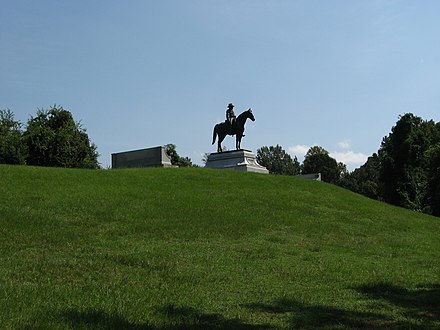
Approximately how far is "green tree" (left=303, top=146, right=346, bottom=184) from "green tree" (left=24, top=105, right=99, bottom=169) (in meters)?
59.7

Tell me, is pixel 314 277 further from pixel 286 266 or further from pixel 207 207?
pixel 207 207

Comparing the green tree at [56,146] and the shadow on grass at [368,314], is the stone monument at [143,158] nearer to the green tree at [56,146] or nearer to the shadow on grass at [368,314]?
the green tree at [56,146]

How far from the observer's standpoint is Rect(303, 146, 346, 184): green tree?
10681 centimetres

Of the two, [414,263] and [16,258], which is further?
[414,263]

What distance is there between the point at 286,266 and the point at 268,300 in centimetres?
321

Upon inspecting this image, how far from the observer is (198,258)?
12.1m

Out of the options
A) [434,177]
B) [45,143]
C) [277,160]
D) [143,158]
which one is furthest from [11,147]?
[277,160]

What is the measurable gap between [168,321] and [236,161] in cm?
3179

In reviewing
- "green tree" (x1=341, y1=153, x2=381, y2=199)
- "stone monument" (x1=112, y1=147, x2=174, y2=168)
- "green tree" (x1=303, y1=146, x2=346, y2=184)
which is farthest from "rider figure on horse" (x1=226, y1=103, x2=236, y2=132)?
"green tree" (x1=303, y1=146, x2=346, y2=184)

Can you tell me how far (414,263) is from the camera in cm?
1398

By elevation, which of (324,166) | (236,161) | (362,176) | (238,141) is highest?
(324,166)

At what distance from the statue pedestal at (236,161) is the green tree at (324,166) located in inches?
2682

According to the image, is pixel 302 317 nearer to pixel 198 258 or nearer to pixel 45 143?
pixel 198 258

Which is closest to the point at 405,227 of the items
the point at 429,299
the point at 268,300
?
the point at 429,299
